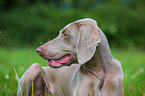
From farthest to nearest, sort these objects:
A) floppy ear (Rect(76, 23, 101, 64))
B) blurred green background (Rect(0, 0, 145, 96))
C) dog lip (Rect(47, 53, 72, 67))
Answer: blurred green background (Rect(0, 0, 145, 96))
dog lip (Rect(47, 53, 72, 67))
floppy ear (Rect(76, 23, 101, 64))

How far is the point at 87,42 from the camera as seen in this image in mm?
2416

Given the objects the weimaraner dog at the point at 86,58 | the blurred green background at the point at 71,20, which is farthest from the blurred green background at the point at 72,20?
the weimaraner dog at the point at 86,58

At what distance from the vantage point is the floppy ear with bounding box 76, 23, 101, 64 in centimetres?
238

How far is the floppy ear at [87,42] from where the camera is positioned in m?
2.38

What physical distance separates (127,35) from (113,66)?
12896 mm

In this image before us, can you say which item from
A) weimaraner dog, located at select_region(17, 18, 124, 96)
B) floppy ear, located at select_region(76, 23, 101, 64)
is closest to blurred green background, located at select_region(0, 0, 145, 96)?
weimaraner dog, located at select_region(17, 18, 124, 96)

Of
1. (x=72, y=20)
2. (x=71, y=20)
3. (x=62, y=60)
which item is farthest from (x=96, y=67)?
(x=71, y=20)

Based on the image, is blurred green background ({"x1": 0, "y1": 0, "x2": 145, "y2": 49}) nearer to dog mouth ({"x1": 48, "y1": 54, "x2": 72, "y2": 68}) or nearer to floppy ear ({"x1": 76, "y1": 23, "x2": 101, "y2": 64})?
dog mouth ({"x1": 48, "y1": 54, "x2": 72, "y2": 68})

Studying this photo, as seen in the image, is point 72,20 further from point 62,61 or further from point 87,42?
point 87,42

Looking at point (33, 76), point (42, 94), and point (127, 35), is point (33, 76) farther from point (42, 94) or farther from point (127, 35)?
point (127, 35)

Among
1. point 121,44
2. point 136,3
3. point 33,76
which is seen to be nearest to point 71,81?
point 33,76

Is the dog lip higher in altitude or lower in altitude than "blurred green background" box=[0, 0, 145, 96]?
higher

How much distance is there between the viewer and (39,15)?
1644 cm

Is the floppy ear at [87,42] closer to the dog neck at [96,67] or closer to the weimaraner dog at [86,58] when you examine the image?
the weimaraner dog at [86,58]
